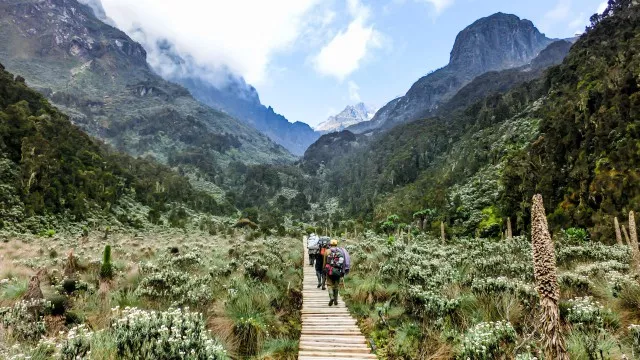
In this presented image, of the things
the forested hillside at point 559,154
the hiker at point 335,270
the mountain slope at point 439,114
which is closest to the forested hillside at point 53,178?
the hiker at point 335,270

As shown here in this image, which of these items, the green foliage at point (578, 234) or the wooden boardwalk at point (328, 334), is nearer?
the wooden boardwalk at point (328, 334)

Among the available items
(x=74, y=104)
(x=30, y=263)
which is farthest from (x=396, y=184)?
(x=74, y=104)

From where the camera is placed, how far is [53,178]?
4581cm

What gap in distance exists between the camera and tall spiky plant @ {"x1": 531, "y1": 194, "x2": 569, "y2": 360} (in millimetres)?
3311

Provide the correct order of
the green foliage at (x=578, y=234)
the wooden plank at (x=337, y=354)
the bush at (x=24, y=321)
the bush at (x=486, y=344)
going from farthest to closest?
the green foliage at (x=578, y=234)
the wooden plank at (x=337, y=354)
the bush at (x=24, y=321)
the bush at (x=486, y=344)

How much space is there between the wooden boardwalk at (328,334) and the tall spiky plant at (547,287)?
4700mm

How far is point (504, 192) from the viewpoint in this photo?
122 ft

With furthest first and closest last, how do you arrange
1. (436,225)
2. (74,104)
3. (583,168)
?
(74,104)
(436,225)
(583,168)

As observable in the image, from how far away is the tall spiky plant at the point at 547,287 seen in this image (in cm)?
331

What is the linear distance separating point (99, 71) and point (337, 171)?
15208 centimetres

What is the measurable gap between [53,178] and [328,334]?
50924 millimetres

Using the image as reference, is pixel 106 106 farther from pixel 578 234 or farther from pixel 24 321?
pixel 24 321

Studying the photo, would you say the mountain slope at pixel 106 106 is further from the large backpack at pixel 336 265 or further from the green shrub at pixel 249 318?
the green shrub at pixel 249 318

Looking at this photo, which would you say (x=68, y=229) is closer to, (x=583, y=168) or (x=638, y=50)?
(x=583, y=168)
